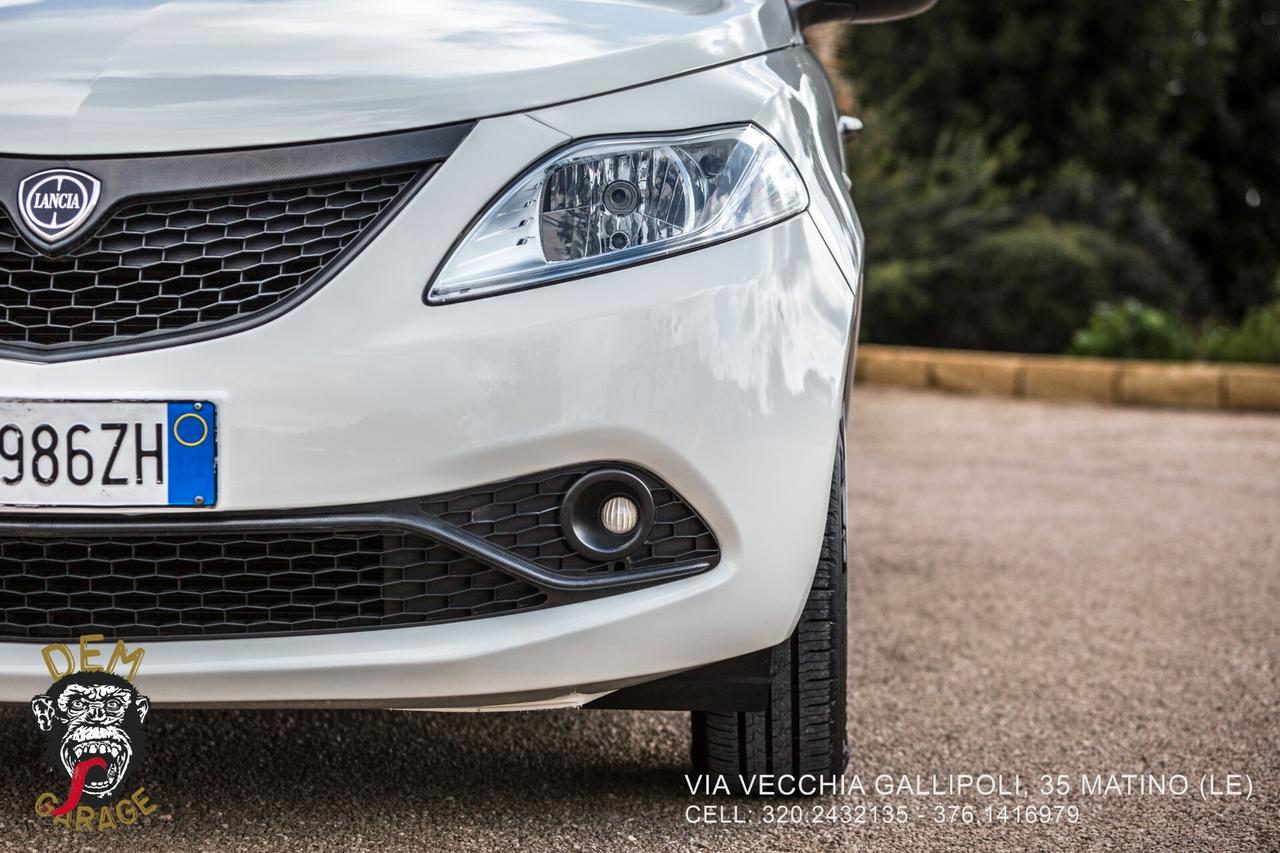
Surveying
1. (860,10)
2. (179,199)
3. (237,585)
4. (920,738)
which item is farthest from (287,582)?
(860,10)

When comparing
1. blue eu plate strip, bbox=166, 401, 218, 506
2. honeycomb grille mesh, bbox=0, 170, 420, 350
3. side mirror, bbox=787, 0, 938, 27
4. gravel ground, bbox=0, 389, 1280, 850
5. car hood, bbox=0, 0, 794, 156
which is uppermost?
side mirror, bbox=787, 0, 938, 27

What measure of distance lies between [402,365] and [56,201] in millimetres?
456

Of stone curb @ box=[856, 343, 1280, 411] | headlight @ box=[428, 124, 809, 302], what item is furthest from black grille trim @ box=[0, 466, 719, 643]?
stone curb @ box=[856, 343, 1280, 411]

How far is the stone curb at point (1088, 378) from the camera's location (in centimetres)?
845

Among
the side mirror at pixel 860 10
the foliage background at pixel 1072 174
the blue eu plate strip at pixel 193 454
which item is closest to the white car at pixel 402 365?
the blue eu plate strip at pixel 193 454

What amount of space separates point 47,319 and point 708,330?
0.78 m

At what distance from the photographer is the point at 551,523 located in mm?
1863

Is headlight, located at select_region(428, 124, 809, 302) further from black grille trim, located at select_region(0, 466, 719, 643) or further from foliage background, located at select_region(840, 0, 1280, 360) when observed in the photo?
foliage background, located at select_region(840, 0, 1280, 360)

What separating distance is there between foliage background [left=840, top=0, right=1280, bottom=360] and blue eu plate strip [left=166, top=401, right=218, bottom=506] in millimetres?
A: 8555

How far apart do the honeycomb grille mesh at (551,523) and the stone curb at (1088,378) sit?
730 centimetres

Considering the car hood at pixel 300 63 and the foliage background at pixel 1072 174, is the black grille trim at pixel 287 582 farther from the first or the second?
the foliage background at pixel 1072 174

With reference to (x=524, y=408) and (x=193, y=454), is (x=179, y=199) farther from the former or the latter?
(x=524, y=408)

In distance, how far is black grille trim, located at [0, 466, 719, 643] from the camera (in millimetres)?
1838

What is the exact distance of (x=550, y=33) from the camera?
1.97 meters
